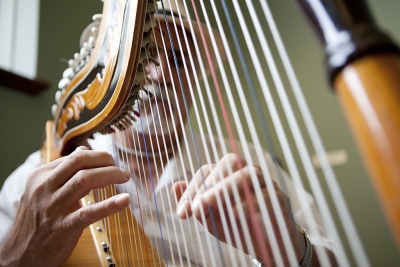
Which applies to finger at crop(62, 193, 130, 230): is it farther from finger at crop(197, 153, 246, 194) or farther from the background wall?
the background wall

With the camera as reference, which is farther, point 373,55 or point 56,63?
point 56,63

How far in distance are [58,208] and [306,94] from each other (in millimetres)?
1177

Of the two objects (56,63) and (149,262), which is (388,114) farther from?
(56,63)

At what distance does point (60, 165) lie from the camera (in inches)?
18.4

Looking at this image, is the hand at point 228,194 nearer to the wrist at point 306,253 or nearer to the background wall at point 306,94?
the wrist at point 306,253

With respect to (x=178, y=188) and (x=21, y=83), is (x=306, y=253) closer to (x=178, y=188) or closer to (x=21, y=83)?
(x=178, y=188)

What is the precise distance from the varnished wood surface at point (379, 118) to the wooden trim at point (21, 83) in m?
1.23

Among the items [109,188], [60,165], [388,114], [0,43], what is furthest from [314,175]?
[0,43]

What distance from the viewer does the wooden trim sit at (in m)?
1.10

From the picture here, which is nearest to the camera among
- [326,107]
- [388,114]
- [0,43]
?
[388,114]

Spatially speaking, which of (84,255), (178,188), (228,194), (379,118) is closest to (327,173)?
(379,118)

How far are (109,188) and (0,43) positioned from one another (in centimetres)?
100

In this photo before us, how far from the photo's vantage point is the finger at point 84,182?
1.46 feet

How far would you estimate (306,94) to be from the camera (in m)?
1.38
